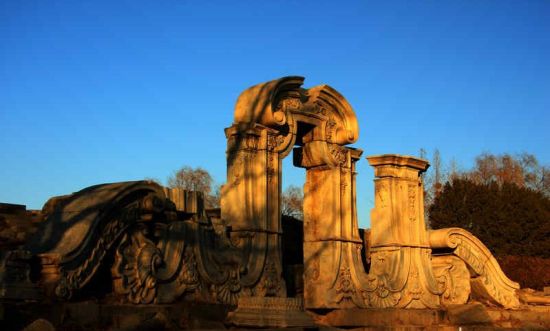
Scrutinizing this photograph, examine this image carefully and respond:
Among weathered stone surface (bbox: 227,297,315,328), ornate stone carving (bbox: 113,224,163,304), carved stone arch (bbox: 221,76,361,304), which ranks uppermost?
carved stone arch (bbox: 221,76,361,304)

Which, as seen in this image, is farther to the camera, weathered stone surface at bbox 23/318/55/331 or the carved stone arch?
the carved stone arch

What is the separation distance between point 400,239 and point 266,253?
11.2 feet

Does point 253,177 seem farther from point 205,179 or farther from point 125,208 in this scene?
point 205,179

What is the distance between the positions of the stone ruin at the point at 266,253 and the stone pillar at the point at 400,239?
0.02 meters

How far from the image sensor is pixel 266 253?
1380 cm

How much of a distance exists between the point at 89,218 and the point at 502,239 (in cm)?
2361

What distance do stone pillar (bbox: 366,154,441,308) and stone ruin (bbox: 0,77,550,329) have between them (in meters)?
0.02

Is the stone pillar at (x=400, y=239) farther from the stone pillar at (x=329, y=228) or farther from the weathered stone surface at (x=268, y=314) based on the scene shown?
the weathered stone surface at (x=268, y=314)

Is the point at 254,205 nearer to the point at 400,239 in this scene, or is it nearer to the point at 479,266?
the point at 400,239

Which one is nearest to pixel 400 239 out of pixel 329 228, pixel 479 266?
pixel 329 228

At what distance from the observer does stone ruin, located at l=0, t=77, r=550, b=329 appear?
33.0ft

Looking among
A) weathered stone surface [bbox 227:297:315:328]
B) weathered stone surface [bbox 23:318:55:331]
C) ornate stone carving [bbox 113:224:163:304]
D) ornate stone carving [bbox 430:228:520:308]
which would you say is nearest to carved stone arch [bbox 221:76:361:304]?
ornate stone carving [bbox 113:224:163:304]

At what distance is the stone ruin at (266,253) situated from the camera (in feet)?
33.0

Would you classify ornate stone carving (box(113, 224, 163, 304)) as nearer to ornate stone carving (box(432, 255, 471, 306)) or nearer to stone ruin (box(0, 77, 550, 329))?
stone ruin (box(0, 77, 550, 329))
